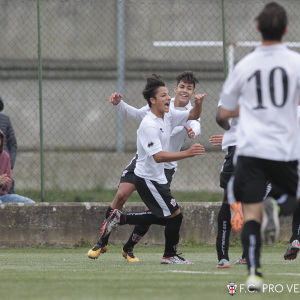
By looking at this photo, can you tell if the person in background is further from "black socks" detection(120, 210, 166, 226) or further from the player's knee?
"black socks" detection(120, 210, 166, 226)

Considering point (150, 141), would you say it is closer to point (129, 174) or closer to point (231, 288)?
point (129, 174)

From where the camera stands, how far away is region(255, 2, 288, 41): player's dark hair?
16.9ft

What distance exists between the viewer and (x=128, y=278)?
6.13m

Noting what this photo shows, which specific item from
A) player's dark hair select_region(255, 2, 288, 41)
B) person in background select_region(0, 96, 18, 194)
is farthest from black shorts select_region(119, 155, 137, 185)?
player's dark hair select_region(255, 2, 288, 41)

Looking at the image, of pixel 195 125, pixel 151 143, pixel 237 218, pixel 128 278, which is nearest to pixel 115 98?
pixel 195 125

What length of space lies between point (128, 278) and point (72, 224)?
15.5ft

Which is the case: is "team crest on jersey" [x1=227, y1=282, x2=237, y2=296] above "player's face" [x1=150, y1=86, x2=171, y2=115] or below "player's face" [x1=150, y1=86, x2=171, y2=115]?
below

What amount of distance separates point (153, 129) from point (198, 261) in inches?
60.9

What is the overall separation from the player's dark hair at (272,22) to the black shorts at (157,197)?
311 centimetres

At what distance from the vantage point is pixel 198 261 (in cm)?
855

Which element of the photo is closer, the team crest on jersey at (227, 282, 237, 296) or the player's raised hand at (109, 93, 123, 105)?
the team crest on jersey at (227, 282, 237, 296)

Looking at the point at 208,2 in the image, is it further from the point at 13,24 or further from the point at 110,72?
the point at 13,24

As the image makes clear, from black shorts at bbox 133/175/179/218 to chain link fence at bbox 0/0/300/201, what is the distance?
3384 mm

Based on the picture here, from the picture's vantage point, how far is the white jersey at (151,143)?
794cm
